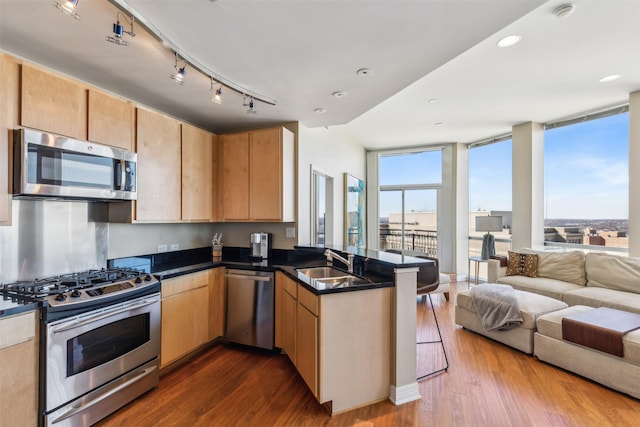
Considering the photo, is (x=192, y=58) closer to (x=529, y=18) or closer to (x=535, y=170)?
(x=529, y=18)

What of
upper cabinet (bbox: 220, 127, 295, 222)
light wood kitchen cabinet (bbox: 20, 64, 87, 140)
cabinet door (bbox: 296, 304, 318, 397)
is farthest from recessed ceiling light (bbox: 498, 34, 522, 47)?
light wood kitchen cabinet (bbox: 20, 64, 87, 140)

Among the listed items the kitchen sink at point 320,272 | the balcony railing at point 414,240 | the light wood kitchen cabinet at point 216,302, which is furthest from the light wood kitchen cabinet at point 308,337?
the balcony railing at point 414,240

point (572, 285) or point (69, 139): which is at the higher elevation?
point (69, 139)

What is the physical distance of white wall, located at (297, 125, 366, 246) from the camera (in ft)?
12.0

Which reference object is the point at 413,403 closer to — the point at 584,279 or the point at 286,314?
the point at 286,314

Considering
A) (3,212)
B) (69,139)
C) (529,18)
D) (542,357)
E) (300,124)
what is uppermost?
(529,18)

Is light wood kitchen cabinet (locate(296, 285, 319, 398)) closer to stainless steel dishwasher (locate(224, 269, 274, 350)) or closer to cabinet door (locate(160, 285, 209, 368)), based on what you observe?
stainless steel dishwasher (locate(224, 269, 274, 350))

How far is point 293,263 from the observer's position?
3432 millimetres

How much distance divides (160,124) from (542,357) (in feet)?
13.8

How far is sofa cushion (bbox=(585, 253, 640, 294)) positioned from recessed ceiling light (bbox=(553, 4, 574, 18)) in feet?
10.3

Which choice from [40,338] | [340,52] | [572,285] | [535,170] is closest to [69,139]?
[40,338]

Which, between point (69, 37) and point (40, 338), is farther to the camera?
point (69, 37)

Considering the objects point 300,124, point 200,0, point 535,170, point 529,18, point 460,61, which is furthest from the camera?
point 535,170

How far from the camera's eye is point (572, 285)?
13.0 ft
